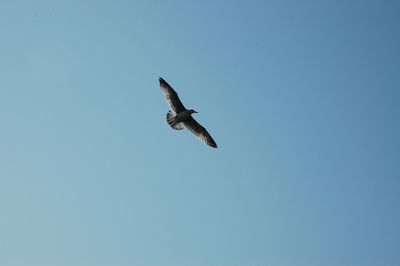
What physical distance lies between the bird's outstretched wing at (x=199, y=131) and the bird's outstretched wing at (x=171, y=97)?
1.33 m

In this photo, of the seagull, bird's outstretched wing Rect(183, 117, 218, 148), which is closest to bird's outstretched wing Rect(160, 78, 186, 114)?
the seagull

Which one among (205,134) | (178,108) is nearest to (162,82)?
(178,108)

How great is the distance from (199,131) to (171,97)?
4.06 m

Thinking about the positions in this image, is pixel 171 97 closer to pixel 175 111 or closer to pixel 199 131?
pixel 175 111

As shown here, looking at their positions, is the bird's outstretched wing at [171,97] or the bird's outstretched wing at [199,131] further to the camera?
the bird's outstretched wing at [199,131]

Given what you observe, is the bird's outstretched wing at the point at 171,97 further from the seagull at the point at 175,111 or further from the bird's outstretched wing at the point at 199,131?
the bird's outstretched wing at the point at 199,131

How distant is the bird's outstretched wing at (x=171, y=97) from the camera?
38.8 metres

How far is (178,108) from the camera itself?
39156 millimetres

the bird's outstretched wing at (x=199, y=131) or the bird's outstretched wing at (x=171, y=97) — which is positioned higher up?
the bird's outstretched wing at (x=171, y=97)

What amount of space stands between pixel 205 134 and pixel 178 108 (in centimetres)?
370

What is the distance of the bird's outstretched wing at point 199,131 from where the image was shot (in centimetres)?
4034

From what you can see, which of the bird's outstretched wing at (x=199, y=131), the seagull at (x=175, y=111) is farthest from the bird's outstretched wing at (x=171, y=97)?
the bird's outstretched wing at (x=199, y=131)

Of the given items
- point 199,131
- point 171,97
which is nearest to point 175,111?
point 171,97

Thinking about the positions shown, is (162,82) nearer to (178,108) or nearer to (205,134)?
(178,108)
